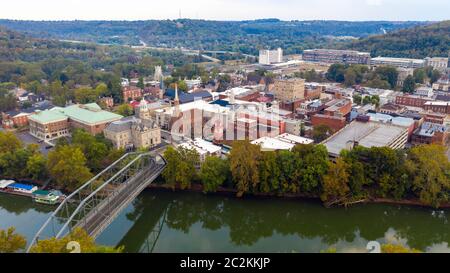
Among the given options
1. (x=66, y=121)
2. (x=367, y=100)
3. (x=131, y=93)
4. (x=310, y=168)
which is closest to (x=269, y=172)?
(x=310, y=168)

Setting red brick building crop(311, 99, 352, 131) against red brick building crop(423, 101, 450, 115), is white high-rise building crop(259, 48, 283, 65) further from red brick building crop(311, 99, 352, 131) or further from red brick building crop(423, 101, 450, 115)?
red brick building crop(311, 99, 352, 131)

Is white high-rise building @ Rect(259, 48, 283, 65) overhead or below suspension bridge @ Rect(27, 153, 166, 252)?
overhead

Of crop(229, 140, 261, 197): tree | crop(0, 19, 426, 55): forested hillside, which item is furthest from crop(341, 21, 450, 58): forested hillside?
crop(229, 140, 261, 197): tree

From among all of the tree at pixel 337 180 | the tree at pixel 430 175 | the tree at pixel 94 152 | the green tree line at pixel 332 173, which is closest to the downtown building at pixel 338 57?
the tree at pixel 430 175

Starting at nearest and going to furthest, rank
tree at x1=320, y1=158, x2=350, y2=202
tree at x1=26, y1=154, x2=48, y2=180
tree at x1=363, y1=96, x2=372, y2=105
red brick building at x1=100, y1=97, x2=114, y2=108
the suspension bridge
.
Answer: the suspension bridge, tree at x1=320, y1=158, x2=350, y2=202, tree at x1=26, y1=154, x2=48, y2=180, tree at x1=363, y1=96, x2=372, y2=105, red brick building at x1=100, y1=97, x2=114, y2=108

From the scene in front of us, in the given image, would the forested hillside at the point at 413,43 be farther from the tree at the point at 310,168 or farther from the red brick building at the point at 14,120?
the red brick building at the point at 14,120

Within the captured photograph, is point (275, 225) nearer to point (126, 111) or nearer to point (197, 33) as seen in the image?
point (126, 111)
